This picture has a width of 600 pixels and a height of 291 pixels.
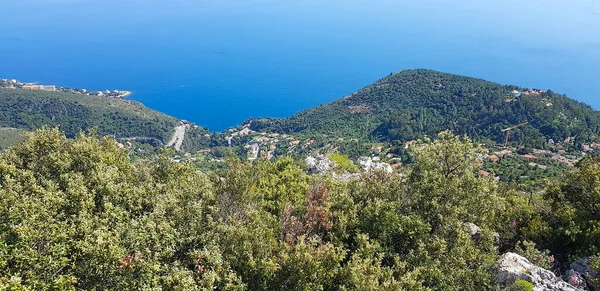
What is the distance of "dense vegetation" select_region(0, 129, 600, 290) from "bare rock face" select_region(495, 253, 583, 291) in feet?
1.59

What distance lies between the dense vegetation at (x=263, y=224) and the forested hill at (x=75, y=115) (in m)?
112

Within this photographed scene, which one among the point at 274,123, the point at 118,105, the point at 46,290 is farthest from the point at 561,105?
the point at 118,105

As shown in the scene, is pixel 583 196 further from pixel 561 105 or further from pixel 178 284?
pixel 561 105

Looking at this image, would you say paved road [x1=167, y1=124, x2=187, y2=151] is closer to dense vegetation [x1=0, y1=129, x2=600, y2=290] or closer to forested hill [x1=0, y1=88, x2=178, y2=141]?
forested hill [x1=0, y1=88, x2=178, y2=141]

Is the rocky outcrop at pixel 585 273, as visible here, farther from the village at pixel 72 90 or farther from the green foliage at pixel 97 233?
the village at pixel 72 90

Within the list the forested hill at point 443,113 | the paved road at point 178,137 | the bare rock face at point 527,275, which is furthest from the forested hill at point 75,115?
the bare rock face at point 527,275

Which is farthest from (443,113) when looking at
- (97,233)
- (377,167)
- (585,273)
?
(97,233)

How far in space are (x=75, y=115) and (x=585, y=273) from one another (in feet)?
467

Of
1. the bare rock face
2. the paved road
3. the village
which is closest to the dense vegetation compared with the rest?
the bare rock face

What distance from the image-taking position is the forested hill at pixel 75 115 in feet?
381

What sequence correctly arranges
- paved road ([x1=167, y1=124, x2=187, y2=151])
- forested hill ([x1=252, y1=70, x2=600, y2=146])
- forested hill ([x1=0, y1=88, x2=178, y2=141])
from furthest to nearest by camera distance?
1. paved road ([x1=167, y1=124, x2=187, y2=151])
2. forested hill ([x1=0, y1=88, x2=178, y2=141])
3. forested hill ([x1=252, y1=70, x2=600, y2=146])

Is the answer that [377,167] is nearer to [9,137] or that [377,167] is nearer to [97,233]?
[97,233]

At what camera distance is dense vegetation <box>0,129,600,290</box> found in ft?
34.3

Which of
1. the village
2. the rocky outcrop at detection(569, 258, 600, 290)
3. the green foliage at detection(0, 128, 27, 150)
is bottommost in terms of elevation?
the rocky outcrop at detection(569, 258, 600, 290)
